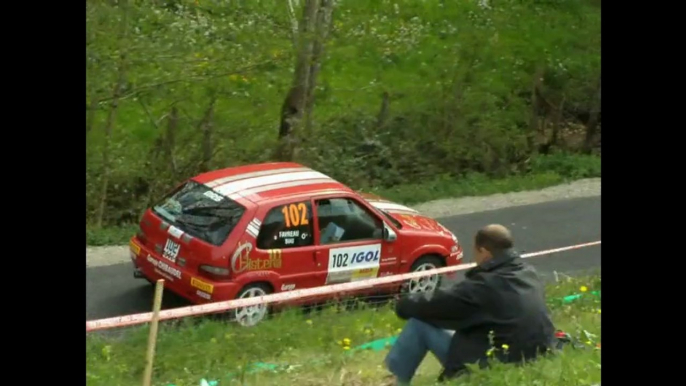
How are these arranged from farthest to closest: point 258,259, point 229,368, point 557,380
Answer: point 258,259, point 229,368, point 557,380

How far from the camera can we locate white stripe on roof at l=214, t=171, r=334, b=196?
10800 millimetres

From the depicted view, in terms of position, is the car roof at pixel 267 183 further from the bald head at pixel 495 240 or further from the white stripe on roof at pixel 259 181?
the bald head at pixel 495 240

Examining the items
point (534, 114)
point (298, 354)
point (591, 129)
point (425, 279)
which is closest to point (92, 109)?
point (425, 279)

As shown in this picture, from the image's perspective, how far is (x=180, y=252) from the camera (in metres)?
10.4

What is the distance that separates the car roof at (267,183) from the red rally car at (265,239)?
0.01m

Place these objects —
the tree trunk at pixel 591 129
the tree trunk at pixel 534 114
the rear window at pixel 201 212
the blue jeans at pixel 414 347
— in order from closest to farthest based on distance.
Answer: the blue jeans at pixel 414 347, the rear window at pixel 201 212, the tree trunk at pixel 534 114, the tree trunk at pixel 591 129

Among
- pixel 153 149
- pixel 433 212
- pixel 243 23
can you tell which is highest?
pixel 243 23

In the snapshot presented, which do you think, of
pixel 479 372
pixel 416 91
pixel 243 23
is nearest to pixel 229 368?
pixel 479 372

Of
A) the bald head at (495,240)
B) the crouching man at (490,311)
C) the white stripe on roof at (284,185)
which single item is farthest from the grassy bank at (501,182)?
the bald head at (495,240)

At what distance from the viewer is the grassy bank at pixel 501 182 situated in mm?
18078

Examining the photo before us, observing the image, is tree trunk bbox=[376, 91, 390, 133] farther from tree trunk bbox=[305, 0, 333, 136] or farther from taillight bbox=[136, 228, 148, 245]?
taillight bbox=[136, 228, 148, 245]

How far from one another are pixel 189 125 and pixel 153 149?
2.45 feet
